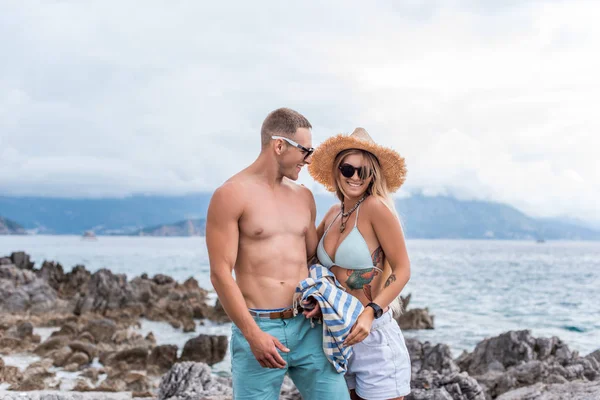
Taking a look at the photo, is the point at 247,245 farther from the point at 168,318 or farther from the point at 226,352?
the point at 168,318

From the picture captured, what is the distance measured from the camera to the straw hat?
4.82 m

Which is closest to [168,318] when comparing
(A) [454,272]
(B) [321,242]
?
Result: (B) [321,242]

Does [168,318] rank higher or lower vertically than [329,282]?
lower

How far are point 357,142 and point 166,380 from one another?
514 centimetres

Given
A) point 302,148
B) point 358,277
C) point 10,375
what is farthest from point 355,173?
point 10,375

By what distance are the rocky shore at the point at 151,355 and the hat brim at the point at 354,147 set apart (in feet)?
10.4

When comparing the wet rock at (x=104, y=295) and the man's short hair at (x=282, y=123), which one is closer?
the man's short hair at (x=282, y=123)

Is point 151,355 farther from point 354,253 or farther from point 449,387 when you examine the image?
point 354,253

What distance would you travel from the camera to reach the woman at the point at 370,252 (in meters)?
4.66

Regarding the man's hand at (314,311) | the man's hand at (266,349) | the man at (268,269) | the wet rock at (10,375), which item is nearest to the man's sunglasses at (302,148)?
the man at (268,269)

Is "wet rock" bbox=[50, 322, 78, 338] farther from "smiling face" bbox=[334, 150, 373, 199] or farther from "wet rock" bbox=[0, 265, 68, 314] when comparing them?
"smiling face" bbox=[334, 150, 373, 199]

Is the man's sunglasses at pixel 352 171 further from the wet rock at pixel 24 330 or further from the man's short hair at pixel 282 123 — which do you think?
the wet rock at pixel 24 330

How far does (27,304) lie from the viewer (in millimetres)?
26391

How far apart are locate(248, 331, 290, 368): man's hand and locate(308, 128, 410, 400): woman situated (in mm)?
600
